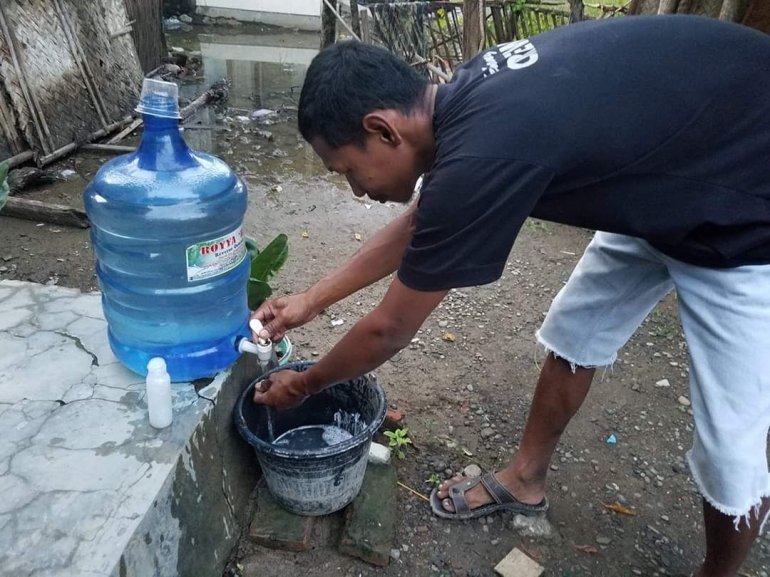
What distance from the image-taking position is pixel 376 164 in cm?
156

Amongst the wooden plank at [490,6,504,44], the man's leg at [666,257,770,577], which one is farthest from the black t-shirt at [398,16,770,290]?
the wooden plank at [490,6,504,44]

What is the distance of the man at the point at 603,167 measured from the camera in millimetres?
1370

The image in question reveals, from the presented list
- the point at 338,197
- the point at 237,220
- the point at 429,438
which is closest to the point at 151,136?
the point at 237,220

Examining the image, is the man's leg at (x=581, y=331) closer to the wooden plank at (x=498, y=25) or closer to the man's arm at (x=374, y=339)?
the man's arm at (x=374, y=339)

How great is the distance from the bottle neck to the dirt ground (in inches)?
54.7

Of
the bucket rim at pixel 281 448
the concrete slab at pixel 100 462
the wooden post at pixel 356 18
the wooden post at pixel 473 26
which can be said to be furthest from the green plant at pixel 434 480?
the wooden post at pixel 356 18

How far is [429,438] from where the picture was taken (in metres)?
2.81

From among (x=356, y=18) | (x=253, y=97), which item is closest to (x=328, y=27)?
(x=356, y=18)

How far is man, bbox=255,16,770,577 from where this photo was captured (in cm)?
137

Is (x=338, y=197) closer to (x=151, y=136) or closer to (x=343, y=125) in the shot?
(x=151, y=136)

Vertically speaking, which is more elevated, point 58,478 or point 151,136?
point 151,136

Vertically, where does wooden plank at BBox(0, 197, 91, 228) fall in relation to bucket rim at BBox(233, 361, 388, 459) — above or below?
below

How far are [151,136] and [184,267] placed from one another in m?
0.43

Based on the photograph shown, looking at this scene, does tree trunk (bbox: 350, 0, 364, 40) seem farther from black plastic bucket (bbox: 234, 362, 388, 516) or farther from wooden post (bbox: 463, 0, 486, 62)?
black plastic bucket (bbox: 234, 362, 388, 516)
